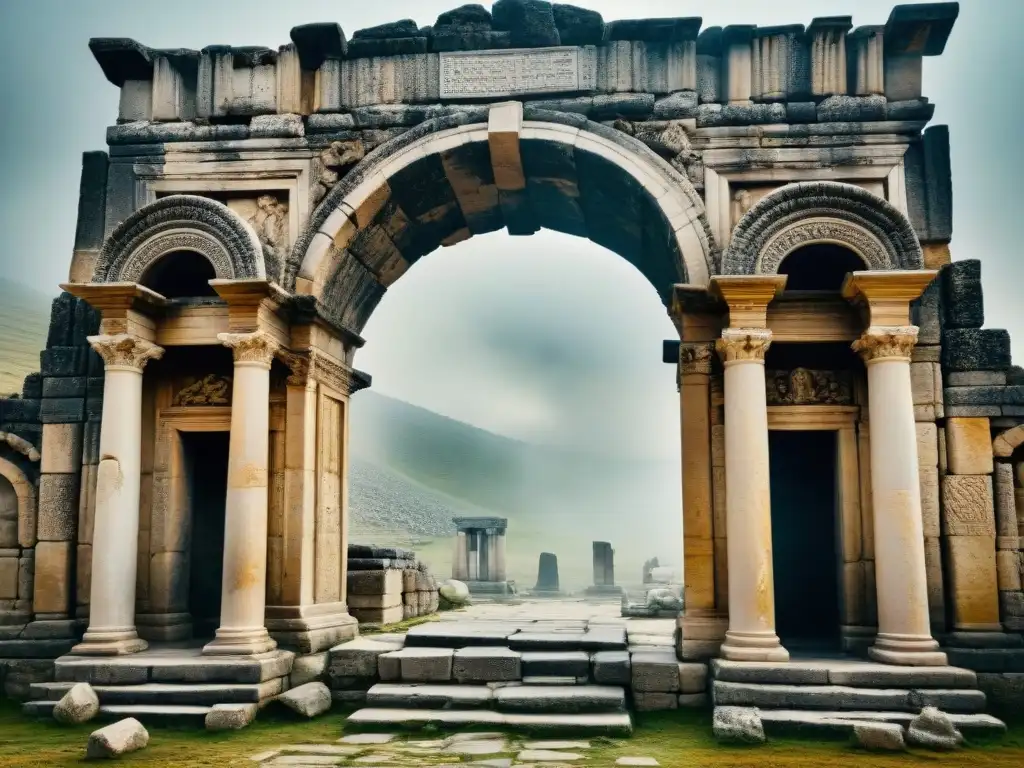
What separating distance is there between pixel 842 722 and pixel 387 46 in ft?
30.6

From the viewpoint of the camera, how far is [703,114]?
38.3 ft

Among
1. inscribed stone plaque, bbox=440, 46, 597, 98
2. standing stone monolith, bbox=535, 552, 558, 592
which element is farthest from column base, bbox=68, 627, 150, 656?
standing stone monolith, bbox=535, 552, 558, 592

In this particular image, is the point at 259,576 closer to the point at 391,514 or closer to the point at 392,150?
the point at 392,150

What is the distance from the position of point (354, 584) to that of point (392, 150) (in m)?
6.32

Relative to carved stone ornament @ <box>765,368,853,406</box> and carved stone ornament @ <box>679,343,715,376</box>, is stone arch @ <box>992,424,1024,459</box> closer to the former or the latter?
carved stone ornament @ <box>765,368,853,406</box>

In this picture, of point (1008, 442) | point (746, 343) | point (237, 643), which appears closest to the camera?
point (237, 643)

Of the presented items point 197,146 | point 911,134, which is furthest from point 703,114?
point 197,146

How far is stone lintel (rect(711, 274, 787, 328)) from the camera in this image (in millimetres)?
10414

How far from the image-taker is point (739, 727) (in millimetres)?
8852

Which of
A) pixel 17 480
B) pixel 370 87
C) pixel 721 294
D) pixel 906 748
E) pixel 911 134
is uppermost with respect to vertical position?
pixel 370 87

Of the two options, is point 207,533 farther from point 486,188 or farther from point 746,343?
point 746,343

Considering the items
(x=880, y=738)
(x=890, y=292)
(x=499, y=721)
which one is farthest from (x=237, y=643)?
(x=890, y=292)

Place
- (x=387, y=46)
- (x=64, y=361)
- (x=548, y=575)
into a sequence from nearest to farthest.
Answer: (x=64, y=361), (x=387, y=46), (x=548, y=575)

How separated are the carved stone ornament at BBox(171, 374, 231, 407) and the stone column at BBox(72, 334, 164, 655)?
875 millimetres
